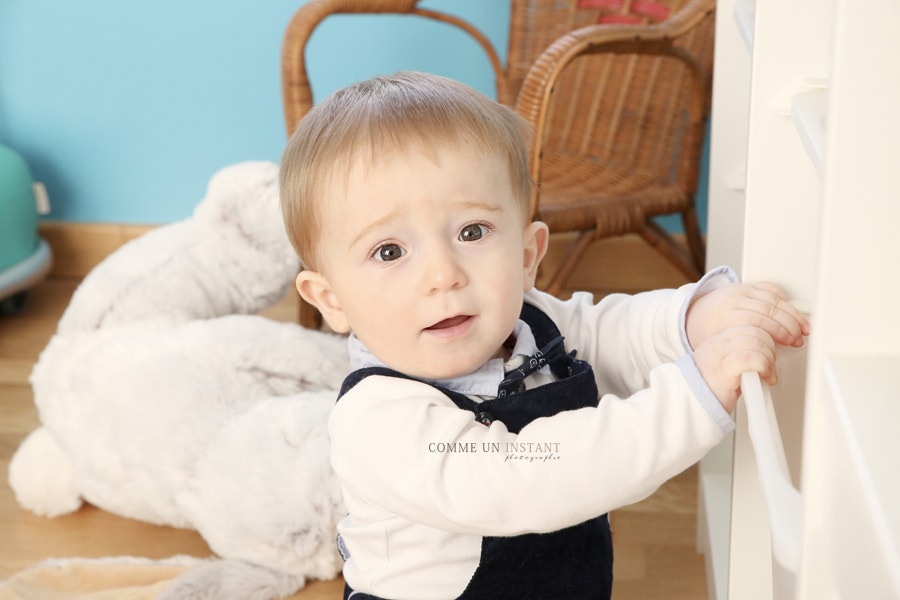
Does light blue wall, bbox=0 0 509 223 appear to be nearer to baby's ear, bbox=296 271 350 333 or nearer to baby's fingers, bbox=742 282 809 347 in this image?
baby's ear, bbox=296 271 350 333

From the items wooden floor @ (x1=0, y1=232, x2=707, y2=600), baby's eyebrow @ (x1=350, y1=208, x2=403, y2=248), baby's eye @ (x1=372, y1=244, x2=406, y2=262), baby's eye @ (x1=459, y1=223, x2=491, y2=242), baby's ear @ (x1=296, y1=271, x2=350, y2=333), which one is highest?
baby's eyebrow @ (x1=350, y1=208, x2=403, y2=248)

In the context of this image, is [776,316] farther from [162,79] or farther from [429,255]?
[162,79]

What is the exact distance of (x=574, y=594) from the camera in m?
1.00

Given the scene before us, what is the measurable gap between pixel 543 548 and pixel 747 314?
296 millimetres

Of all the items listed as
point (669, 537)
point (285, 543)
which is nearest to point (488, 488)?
point (285, 543)

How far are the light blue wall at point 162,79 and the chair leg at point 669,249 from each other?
403 mm

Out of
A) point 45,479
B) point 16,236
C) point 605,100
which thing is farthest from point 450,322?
point 16,236

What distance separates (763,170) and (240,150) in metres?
1.85

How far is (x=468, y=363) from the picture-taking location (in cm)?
93

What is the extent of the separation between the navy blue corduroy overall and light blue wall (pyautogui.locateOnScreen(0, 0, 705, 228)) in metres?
1.52

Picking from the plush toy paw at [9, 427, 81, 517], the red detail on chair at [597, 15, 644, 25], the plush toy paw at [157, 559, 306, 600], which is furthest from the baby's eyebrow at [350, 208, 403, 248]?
the red detail on chair at [597, 15, 644, 25]

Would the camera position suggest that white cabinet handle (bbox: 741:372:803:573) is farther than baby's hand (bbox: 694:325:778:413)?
No

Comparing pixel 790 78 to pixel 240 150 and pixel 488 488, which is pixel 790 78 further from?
pixel 240 150

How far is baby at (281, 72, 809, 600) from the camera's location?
33.3 inches
